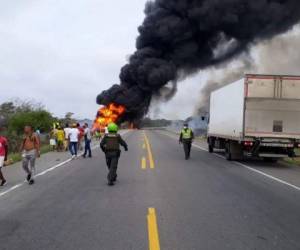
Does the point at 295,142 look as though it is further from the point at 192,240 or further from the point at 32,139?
the point at 192,240

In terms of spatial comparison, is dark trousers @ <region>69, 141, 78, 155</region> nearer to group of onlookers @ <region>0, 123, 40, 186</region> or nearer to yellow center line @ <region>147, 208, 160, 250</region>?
group of onlookers @ <region>0, 123, 40, 186</region>

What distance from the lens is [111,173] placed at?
11164 millimetres

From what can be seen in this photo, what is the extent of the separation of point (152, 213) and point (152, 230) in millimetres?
1207

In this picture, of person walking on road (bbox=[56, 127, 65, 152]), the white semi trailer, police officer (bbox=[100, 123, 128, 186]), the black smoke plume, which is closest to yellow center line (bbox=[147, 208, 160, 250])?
police officer (bbox=[100, 123, 128, 186])

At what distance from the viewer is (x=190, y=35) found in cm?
3672

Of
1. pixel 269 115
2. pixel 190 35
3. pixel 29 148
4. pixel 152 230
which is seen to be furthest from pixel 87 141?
pixel 190 35

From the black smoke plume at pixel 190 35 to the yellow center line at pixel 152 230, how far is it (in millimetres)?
28707

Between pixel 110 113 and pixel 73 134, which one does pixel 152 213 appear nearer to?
pixel 73 134

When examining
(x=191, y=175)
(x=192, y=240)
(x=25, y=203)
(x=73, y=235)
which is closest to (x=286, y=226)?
(x=192, y=240)

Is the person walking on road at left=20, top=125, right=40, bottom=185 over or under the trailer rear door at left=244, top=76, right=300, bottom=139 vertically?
under

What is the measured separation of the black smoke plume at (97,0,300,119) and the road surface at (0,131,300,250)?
23597 mm

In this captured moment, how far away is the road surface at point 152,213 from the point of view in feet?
19.3

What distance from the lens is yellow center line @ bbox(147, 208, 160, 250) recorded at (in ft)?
18.5

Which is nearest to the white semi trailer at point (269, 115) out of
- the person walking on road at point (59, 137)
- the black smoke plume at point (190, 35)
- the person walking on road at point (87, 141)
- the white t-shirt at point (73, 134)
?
the person walking on road at point (87, 141)
